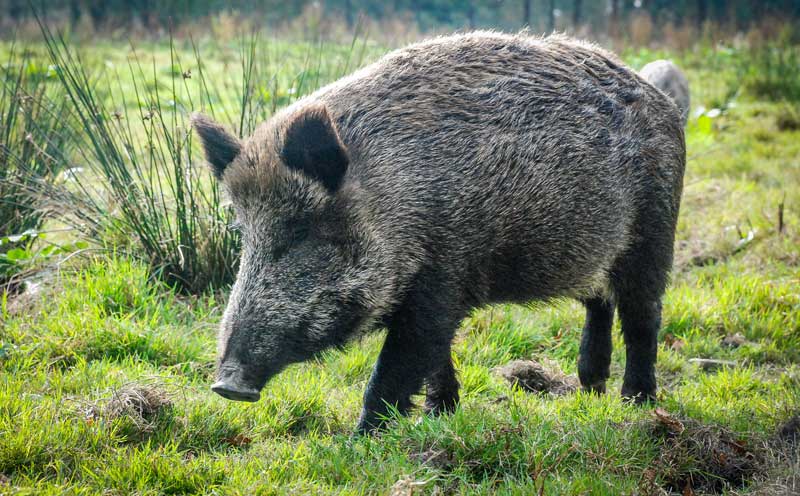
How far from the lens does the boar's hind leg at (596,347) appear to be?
447 centimetres

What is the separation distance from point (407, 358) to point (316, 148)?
0.94 m

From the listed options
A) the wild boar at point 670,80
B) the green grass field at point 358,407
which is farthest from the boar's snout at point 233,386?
the wild boar at point 670,80

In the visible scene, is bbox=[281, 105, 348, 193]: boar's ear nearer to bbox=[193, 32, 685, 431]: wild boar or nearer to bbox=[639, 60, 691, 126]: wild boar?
bbox=[193, 32, 685, 431]: wild boar

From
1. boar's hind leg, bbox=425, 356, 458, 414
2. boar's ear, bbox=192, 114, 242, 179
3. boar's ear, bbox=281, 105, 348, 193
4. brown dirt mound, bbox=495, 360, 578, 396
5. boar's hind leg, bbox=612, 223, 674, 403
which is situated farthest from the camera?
brown dirt mound, bbox=495, 360, 578, 396

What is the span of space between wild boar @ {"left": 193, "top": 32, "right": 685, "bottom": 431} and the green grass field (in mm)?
348

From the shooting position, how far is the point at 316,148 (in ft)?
10.7

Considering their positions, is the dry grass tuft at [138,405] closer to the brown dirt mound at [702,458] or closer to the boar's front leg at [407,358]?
the boar's front leg at [407,358]

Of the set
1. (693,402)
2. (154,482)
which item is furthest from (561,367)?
(154,482)

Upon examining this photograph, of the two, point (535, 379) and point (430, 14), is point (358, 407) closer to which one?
point (535, 379)

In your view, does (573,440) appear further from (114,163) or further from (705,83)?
(705,83)

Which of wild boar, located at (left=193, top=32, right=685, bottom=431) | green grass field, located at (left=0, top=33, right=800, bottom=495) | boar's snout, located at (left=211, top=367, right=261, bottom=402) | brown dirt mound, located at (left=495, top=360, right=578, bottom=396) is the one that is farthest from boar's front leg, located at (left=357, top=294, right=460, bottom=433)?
brown dirt mound, located at (left=495, top=360, right=578, bottom=396)

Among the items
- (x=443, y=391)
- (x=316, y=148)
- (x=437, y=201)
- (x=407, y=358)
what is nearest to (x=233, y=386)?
(x=407, y=358)

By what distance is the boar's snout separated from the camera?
309cm

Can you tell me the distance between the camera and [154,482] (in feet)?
10.1
